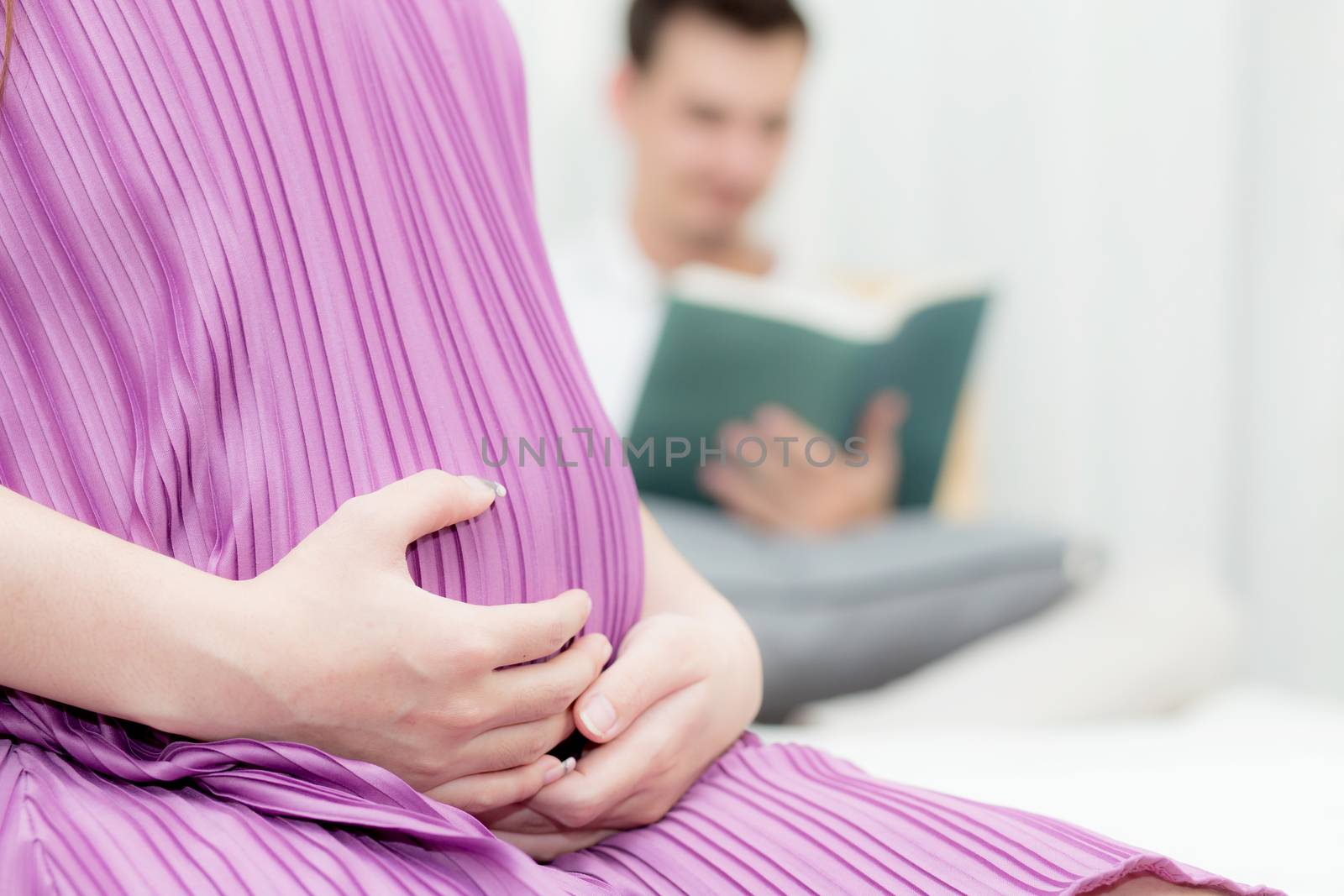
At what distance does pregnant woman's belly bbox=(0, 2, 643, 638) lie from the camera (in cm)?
53

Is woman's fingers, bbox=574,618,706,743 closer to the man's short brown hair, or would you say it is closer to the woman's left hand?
the woman's left hand

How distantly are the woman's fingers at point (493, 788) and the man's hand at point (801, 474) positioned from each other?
3.26 feet

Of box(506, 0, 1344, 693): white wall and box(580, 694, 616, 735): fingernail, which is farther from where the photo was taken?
box(506, 0, 1344, 693): white wall

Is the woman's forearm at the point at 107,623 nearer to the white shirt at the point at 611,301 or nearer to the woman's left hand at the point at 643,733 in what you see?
the woman's left hand at the point at 643,733

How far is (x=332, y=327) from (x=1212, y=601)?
1383 millimetres

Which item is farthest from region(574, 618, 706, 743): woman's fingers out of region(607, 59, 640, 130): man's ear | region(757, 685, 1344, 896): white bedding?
region(607, 59, 640, 130): man's ear

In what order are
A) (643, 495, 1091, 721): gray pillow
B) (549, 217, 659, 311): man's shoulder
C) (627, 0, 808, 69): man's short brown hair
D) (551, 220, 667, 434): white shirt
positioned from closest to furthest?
1. (643, 495, 1091, 721): gray pillow
2. (551, 220, 667, 434): white shirt
3. (627, 0, 808, 69): man's short brown hair
4. (549, 217, 659, 311): man's shoulder

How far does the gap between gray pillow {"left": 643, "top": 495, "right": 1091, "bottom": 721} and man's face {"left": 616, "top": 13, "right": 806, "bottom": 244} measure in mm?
681

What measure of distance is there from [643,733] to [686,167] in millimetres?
1596

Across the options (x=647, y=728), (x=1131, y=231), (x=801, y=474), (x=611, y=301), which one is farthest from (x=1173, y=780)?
(x=1131, y=231)

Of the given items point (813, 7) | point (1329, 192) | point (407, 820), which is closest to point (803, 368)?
point (813, 7)

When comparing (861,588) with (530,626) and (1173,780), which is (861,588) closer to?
(1173,780)

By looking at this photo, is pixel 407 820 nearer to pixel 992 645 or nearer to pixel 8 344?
pixel 8 344

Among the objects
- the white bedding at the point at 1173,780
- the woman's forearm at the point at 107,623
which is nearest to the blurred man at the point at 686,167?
the white bedding at the point at 1173,780
